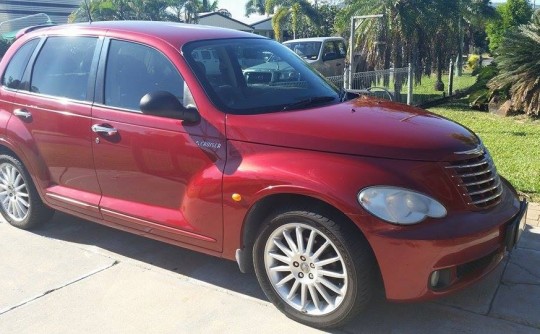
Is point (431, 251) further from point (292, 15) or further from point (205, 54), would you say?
point (292, 15)

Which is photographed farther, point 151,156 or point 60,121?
point 60,121

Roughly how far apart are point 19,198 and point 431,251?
12.6 ft

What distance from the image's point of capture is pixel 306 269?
3.30 metres

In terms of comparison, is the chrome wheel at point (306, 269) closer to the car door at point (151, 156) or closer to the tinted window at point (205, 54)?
the car door at point (151, 156)

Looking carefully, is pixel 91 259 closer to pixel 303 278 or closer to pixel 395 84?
pixel 303 278

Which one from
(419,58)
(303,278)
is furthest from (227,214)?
(419,58)

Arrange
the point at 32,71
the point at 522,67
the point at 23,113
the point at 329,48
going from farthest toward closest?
the point at 329,48
the point at 522,67
the point at 32,71
the point at 23,113

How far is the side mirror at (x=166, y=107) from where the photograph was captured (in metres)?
3.54

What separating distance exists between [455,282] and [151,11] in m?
35.8

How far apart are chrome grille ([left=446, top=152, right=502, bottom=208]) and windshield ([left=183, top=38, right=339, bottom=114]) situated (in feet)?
3.80

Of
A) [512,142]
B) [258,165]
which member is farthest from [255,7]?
[258,165]

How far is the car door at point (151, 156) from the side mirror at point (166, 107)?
7 centimetres

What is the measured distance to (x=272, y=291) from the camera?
3445mm

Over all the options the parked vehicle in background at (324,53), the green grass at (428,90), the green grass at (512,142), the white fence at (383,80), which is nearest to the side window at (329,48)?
the parked vehicle in background at (324,53)
